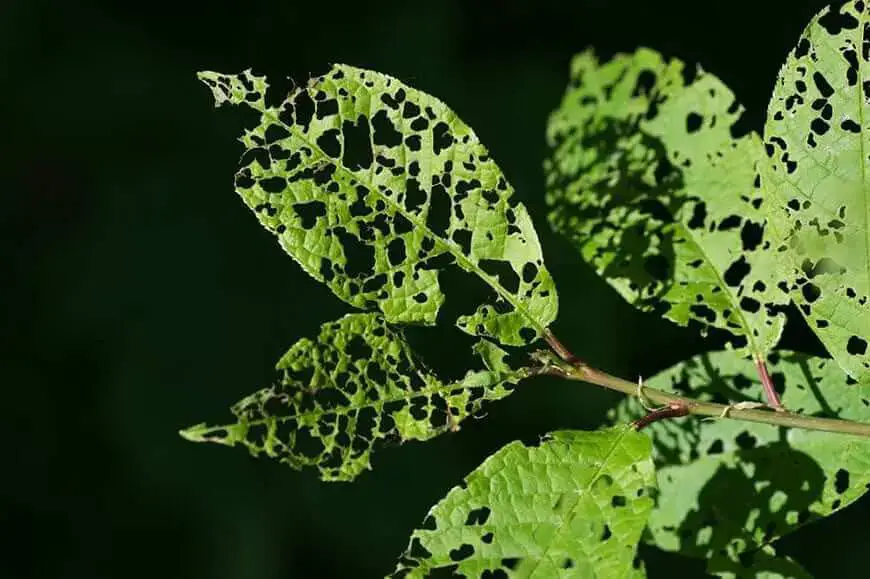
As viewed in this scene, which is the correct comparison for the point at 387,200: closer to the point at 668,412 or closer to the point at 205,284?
the point at 668,412

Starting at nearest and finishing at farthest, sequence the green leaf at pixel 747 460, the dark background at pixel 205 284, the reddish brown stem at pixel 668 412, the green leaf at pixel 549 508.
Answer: the green leaf at pixel 549 508 → the reddish brown stem at pixel 668 412 → the green leaf at pixel 747 460 → the dark background at pixel 205 284

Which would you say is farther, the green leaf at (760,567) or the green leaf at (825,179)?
the green leaf at (760,567)

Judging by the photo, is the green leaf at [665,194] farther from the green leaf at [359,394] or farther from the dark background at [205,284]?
the dark background at [205,284]

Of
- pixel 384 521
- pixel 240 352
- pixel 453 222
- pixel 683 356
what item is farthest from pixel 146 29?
pixel 453 222

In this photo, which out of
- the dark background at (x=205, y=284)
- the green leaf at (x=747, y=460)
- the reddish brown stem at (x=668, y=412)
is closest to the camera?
the reddish brown stem at (x=668, y=412)

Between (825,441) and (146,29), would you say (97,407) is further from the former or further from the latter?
(825,441)

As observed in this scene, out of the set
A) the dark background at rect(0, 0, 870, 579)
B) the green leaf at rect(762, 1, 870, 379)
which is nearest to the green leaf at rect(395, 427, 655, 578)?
the green leaf at rect(762, 1, 870, 379)

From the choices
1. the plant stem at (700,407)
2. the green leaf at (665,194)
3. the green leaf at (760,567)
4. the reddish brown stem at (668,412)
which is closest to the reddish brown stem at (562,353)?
the plant stem at (700,407)
